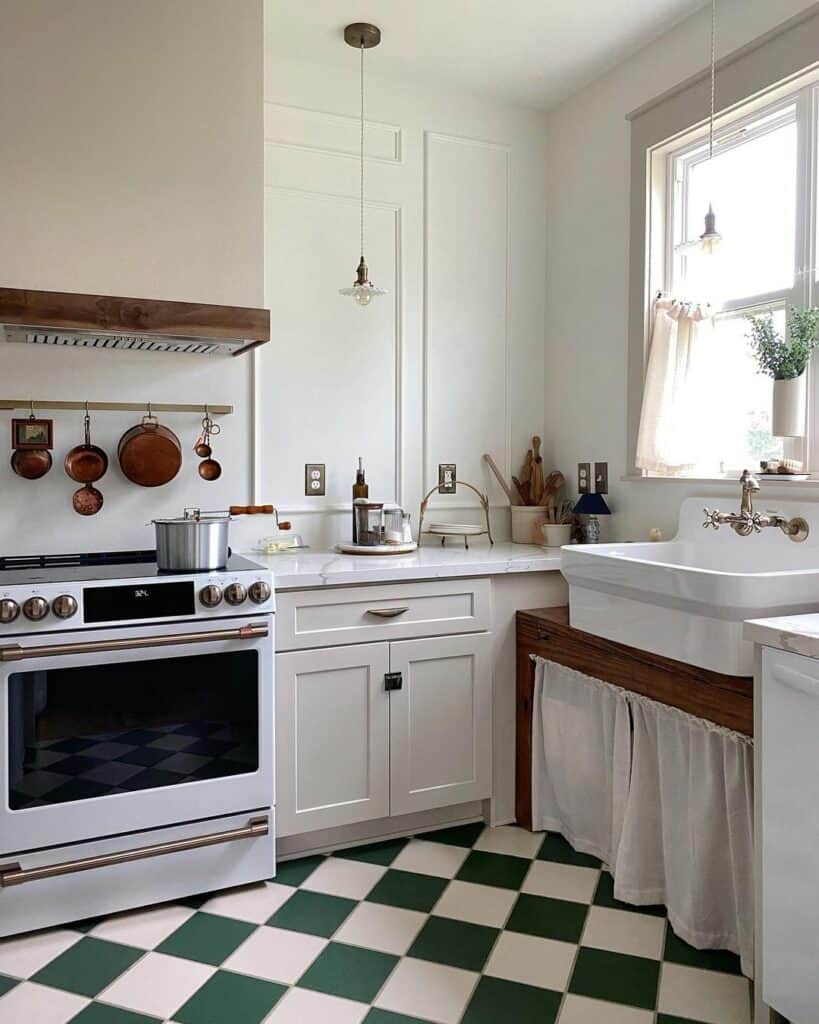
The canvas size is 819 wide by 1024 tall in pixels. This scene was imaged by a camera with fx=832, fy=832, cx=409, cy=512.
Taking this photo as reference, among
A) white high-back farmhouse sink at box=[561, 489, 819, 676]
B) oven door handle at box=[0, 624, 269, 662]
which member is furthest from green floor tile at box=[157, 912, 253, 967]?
white high-back farmhouse sink at box=[561, 489, 819, 676]

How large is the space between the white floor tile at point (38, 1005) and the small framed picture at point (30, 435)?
1.51 metres

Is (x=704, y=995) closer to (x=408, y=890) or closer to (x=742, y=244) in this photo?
(x=408, y=890)

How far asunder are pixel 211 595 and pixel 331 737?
0.59 meters

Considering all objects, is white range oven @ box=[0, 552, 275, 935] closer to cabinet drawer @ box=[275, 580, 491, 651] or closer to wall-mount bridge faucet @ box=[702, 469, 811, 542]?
cabinet drawer @ box=[275, 580, 491, 651]

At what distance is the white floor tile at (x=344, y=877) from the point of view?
2.33 meters

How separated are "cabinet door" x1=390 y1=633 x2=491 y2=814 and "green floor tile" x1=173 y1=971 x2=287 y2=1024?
2.51 feet

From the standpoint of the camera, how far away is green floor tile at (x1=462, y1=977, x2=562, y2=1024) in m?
1.78

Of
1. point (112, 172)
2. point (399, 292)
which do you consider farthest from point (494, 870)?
point (112, 172)

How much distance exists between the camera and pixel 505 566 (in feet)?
8.91

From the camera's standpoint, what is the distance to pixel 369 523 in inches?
116

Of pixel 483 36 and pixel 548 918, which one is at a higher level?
pixel 483 36

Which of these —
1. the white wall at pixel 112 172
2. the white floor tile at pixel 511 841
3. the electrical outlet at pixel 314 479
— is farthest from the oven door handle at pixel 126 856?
the electrical outlet at pixel 314 479

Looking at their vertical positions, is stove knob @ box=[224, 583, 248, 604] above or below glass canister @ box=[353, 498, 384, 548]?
below

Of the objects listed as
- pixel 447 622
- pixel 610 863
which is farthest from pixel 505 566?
pixel 610 863
